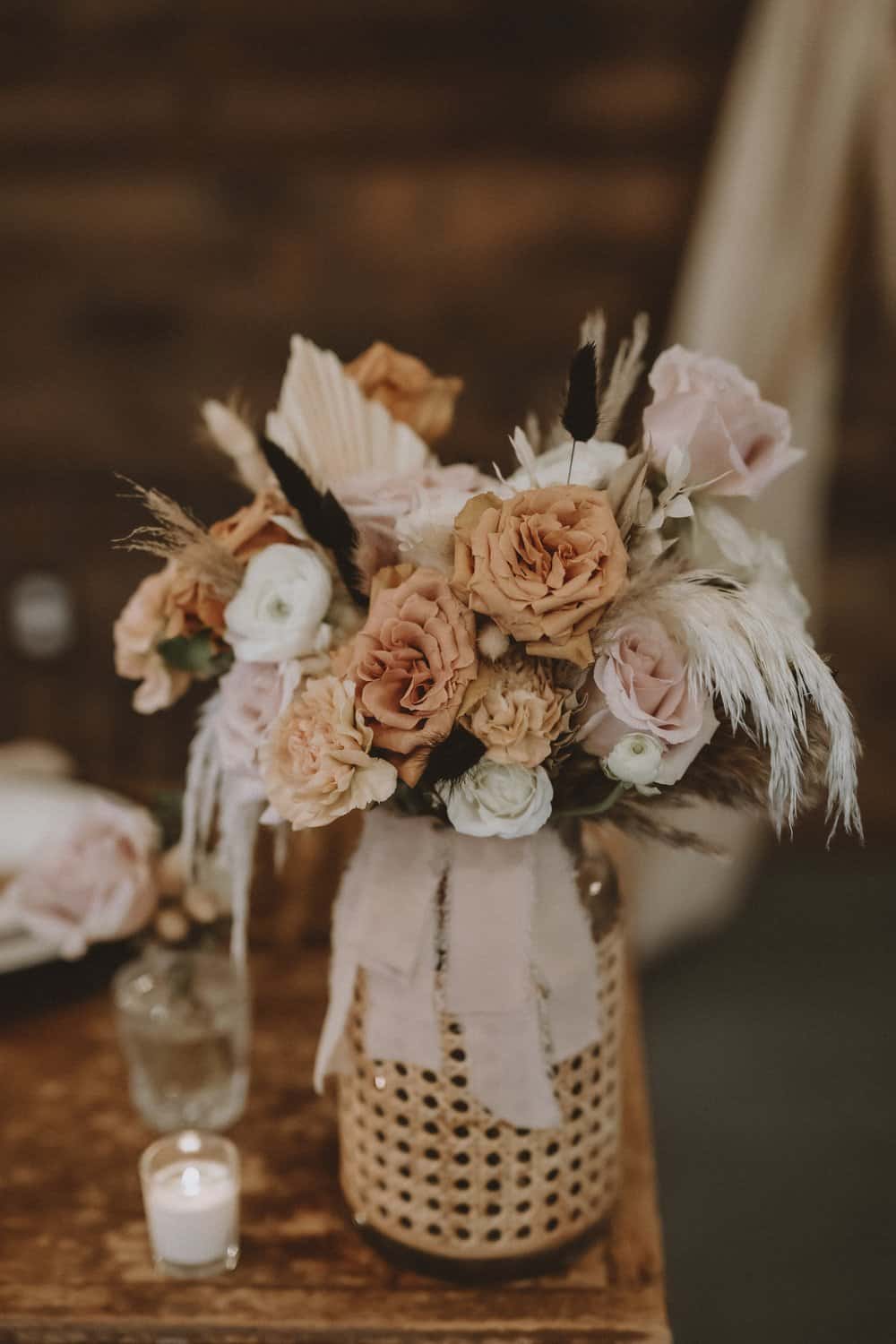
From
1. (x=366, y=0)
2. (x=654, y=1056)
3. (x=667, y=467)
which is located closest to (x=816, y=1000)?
(x=654, y=1056)

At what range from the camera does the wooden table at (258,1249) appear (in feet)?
2.63

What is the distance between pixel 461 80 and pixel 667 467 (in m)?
2.42

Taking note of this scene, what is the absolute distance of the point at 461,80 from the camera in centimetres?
278

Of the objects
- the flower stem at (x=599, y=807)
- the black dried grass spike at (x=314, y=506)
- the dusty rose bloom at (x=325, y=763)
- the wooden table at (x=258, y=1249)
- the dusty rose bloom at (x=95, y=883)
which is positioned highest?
the black dried grass spike at (x=314, y=506)

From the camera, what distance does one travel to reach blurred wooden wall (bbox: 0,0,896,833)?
2766 mm

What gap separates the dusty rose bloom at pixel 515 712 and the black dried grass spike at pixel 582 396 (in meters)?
0.14

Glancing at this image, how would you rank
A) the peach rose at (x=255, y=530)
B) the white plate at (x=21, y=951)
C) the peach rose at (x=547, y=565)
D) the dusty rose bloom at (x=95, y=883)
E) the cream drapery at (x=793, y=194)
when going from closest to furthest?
the peach rose at (x=547, y=565) < the peach rose at (x=255, y=530) < the dusty rose bloom at (x=95, y=883) < the white plate at (x=21, y=951) < the cream drapery at (x=793, y=194)

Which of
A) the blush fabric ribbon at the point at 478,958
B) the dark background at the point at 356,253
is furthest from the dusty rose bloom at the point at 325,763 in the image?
the dark background at the point at 356,253

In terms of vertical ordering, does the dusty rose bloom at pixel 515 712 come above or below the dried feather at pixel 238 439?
below

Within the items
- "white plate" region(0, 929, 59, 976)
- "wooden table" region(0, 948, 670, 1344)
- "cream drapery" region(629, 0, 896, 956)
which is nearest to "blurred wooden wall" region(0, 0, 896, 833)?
"cream drapery" region(629, 0, 896, 956)

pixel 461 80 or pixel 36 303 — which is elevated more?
pixel 461 80

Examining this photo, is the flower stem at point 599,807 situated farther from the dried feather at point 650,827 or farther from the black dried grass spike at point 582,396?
the black dried grass spike at point 582,396

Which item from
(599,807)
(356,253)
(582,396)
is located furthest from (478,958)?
(356,253)

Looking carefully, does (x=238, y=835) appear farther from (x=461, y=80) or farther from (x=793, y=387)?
(x=461, y=80)
